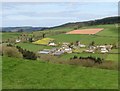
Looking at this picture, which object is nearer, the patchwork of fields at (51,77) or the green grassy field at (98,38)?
the patchwork of fields at (51,77)

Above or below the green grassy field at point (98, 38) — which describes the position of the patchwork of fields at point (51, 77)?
below

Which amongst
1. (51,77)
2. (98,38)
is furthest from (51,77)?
(98,38)

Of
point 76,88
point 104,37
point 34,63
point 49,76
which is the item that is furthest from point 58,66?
point 104,37

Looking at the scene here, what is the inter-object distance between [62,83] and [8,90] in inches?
81.2

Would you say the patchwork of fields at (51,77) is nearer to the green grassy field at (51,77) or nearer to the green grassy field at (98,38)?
the green grassy field at (51,77)

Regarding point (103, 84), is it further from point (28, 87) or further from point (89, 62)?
point (89, 62)

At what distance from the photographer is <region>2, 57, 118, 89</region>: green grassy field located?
8.39 meters

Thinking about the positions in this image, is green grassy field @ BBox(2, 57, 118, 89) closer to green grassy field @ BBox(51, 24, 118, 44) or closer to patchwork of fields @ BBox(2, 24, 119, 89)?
patchwork of fields @ BBox(2, 24, 119, 89)

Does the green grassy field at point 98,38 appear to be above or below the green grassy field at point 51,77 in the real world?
above

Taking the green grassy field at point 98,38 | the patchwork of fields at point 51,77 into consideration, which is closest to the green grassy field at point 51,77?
the patchwork of fields at point 51,77

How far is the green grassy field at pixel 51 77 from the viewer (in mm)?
8391

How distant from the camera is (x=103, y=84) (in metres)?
8.85

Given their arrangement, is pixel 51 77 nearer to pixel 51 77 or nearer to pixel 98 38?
pixel 51 77

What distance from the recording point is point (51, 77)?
968 cm
